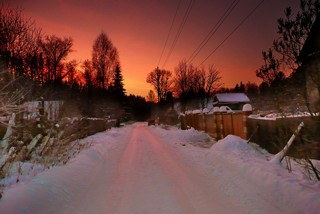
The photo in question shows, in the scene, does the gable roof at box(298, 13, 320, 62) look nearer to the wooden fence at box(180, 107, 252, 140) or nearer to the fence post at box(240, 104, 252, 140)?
the fence post at box(240, 104, 252, 140)

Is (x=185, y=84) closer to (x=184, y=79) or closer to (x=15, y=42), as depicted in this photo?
(x=184, y=79)

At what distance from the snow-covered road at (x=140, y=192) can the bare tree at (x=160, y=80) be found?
61.8 metres

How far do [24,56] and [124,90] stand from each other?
35.3 m

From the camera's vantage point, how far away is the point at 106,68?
44.8m

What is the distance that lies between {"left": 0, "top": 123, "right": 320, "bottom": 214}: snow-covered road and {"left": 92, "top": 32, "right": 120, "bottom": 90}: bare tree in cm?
3778

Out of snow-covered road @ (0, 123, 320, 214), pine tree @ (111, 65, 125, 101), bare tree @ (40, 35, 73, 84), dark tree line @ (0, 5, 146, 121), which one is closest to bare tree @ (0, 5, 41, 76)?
dark tree line @ (0, 5, 146, 121)

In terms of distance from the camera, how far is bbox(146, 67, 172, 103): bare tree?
69.4 meters

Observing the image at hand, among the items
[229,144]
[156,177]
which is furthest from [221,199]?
→ [229,144]

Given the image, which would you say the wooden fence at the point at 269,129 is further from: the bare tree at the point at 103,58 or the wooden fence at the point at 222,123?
the bare tree at the point at 103,58

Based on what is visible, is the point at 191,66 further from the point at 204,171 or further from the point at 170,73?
the point at 204,171

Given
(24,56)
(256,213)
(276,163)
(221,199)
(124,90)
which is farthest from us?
(124,90)

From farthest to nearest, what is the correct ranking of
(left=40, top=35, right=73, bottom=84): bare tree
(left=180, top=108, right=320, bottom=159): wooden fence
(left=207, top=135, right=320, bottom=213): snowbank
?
(left=40, top=35, right=73, bottom=84): bare tree < (left=180, top=108, right=320, bottom=159): wooden fence < (left=207, top=135, right=320, bottom=213): snowbank

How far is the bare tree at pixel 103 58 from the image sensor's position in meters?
43.9

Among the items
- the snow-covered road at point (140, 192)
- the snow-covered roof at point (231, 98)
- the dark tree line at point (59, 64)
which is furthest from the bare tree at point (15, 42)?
the snow-covered roof at point (231, 98)
